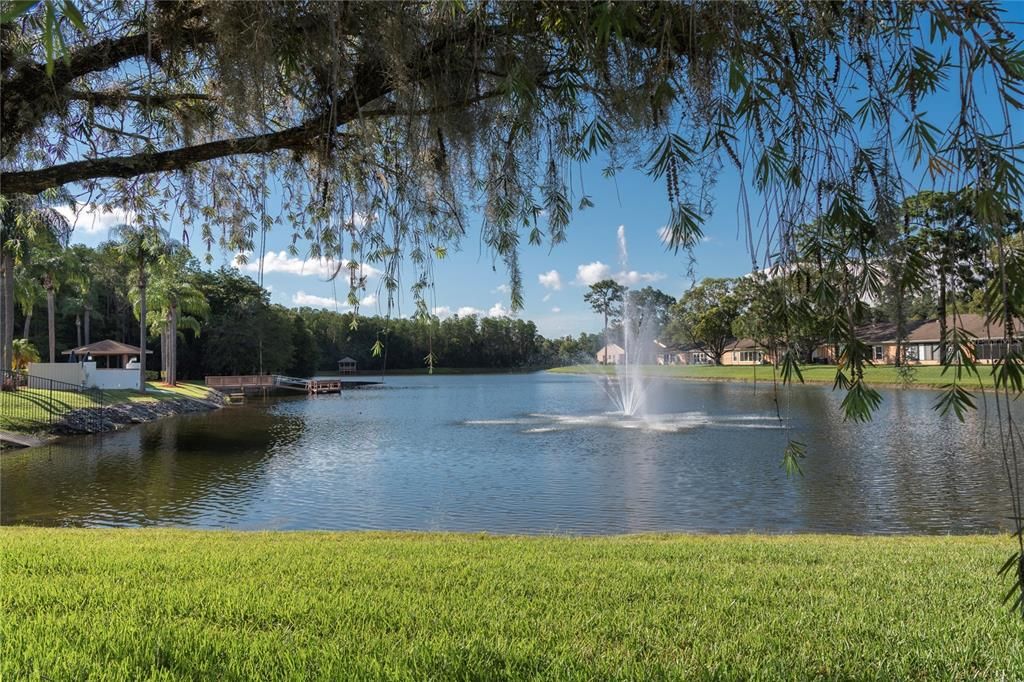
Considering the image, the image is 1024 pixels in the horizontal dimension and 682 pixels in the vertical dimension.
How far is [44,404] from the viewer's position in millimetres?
21828

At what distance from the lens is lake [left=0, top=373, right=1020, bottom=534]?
10422 millimetres

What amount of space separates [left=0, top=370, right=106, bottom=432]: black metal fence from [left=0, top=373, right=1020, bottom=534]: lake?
134 centimetres

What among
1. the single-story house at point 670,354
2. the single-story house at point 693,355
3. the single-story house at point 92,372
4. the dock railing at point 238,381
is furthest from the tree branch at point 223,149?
the single-story house at point 693,355

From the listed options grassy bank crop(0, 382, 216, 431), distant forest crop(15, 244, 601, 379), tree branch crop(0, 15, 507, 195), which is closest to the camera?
tree branch crop(0, 15, 507, 195)

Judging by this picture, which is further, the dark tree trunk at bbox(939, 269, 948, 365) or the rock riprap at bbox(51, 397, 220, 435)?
the rock riprap at bbox(51, 397, 220, 435)

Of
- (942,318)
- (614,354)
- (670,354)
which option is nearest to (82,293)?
(614,354)

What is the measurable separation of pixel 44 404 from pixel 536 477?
1827 centimetres

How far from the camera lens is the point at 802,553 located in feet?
19.6

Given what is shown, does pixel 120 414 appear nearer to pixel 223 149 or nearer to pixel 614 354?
pixel 223 149

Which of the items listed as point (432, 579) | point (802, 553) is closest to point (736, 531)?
point (802, 553)

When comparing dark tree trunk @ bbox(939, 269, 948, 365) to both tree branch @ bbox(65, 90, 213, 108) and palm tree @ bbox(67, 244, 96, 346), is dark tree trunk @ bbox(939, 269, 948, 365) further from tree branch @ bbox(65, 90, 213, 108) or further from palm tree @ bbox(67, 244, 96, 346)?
palm tree @ bbox(67, 244, 96, 346)

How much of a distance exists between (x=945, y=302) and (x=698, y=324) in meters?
64.0

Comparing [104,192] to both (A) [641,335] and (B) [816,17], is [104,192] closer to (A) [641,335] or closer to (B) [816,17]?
(B) [816,17]

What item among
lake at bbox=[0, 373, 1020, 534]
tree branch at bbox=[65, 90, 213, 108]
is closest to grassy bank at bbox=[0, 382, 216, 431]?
lake at bbox=[0, 373, 1020, 534]
